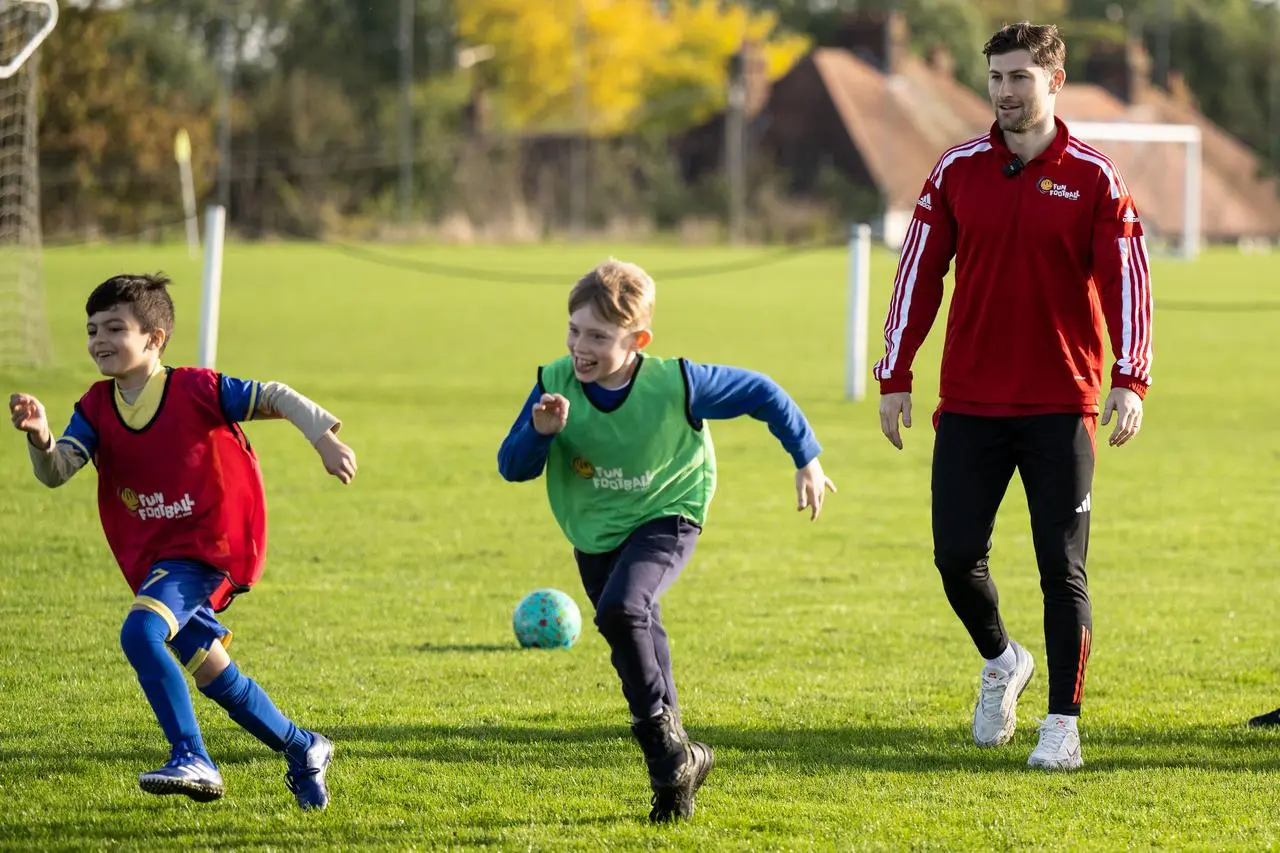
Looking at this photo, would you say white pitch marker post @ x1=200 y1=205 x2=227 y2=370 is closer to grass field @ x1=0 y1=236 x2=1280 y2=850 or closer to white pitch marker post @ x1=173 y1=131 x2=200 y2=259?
grass field @ x1=0 y1=236 x2=1280 y2=850

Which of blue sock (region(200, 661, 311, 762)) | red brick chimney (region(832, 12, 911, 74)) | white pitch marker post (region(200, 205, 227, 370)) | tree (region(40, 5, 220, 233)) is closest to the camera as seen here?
blue sock (region(200, 661, 311, 762))

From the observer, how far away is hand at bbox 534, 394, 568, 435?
16.5ft

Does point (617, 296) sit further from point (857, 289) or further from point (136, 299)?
point (857, 289)

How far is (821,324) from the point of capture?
2828 cm

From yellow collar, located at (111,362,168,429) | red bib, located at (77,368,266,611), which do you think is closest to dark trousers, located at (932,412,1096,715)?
red bib, located at (77,368,266,611)

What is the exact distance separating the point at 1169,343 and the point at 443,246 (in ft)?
96.6

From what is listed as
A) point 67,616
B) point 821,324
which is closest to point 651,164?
point 821,324

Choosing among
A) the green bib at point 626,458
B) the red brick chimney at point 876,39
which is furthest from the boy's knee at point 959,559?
the red brick chimney at point 876,39

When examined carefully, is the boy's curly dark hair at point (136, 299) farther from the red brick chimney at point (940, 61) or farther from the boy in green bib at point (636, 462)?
the red brick chimney at point (940, 61)

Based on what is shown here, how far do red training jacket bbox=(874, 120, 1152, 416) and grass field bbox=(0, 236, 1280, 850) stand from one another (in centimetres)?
124

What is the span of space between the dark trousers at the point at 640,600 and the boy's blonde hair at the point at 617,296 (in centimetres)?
63

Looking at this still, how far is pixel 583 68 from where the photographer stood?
74.2 metres

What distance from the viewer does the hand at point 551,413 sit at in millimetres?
5039

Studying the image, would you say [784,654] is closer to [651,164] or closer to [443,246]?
[443,246]
